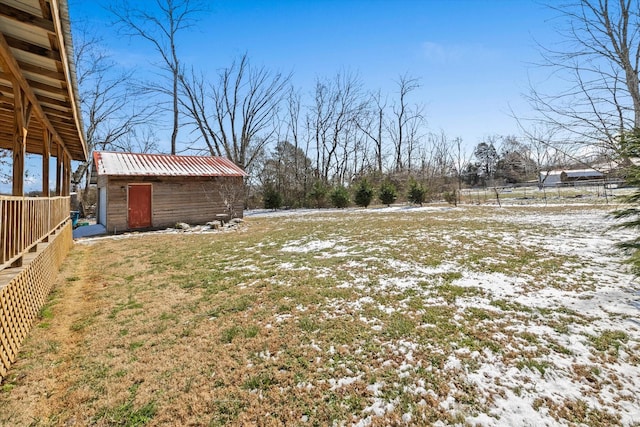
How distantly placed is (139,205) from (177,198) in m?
1.56

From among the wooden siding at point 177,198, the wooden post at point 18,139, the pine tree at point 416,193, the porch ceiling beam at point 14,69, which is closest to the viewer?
the porch ceiling beam at point 14,69

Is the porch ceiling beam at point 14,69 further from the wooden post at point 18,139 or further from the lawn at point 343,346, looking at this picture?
the lawn at point 343,346

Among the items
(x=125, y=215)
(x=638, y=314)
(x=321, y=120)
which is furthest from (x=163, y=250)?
(x=321, y=120)

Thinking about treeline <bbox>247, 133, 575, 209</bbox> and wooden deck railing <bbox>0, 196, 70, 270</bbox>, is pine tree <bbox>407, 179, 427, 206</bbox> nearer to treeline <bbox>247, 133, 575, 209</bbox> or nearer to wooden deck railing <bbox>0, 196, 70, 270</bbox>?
treeline <bbox>247, 133, 575, 209</bbox>

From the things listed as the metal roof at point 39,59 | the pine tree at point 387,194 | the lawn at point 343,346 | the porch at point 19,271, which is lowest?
the lawn at point 343,346

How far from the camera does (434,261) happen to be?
601 centimetres

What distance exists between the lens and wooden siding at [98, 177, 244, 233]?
1193cm

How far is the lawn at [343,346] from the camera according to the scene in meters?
2.31

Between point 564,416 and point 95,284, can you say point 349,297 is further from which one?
point 95,284

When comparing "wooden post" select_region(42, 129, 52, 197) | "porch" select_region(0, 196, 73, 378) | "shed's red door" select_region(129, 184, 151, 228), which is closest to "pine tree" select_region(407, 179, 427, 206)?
"shed's red door" select_region(129, 184, 151, 228)

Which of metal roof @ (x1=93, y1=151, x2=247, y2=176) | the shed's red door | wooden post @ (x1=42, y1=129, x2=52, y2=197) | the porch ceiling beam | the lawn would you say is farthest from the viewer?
the shed's red door

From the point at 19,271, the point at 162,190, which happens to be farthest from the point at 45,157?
the point at 162,190

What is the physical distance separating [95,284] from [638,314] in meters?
8.50

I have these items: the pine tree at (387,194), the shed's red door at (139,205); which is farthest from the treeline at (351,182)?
the shed's red door at (139,205)
